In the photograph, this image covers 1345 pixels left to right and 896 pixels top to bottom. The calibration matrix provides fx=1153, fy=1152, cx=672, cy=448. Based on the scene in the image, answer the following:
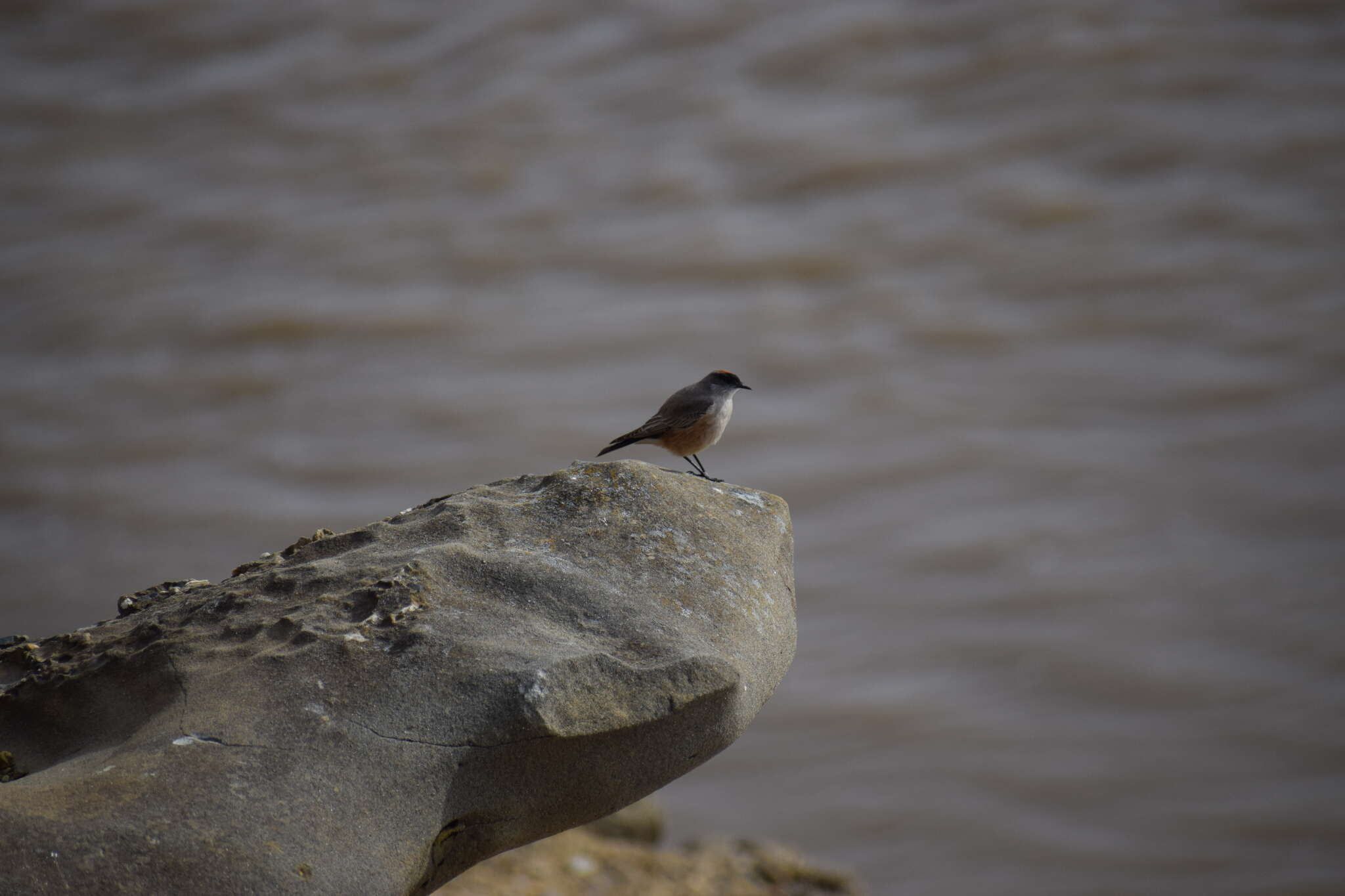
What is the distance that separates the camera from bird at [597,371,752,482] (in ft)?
14.9

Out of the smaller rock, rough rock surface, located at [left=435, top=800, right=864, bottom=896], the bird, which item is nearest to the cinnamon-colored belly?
the bird

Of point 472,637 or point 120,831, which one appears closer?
point 120,831

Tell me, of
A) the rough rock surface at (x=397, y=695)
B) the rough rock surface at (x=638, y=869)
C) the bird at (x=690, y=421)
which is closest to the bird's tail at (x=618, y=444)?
the bird at (x=690, y=421)

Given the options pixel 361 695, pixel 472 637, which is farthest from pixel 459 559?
pixel 361 695

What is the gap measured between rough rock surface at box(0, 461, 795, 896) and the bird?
90cm

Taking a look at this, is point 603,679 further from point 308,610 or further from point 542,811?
point 308,610

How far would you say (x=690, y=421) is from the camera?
4.54 metres

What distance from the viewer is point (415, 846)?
2787 mm

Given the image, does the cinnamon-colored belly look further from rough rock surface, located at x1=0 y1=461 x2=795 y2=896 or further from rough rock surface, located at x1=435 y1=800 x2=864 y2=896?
rough rock surface, located at x1=435 y1=800 x2=864 y2=896

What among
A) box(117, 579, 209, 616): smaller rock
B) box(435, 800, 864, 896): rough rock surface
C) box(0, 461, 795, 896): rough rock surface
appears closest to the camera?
box(0, 461, 795, 896): rough rock surface

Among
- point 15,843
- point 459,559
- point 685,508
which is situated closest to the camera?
point 15,843

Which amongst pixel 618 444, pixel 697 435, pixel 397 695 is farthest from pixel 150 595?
pixel 697 435

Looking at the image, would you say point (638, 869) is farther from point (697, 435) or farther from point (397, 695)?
point (397, 695)

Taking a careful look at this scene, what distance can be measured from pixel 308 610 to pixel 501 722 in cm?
63
